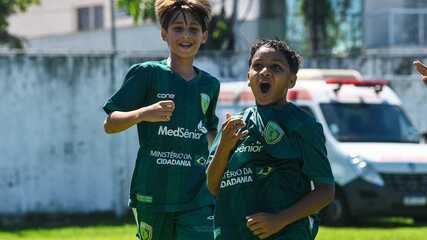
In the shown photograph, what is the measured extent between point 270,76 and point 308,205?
0.62 meters

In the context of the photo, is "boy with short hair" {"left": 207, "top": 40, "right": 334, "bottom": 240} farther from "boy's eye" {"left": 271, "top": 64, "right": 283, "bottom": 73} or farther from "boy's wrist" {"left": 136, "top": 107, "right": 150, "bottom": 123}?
"boy's wrist" {"left": 136, "top": 107, "right": 150, "bottom": 123}

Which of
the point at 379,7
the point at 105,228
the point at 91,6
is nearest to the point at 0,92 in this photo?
the point at 105,228

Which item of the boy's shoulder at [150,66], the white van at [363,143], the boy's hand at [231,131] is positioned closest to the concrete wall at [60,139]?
the white van at [363,143]

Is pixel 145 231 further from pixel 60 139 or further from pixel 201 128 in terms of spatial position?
pixel 60 139

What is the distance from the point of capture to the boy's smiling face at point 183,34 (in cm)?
636

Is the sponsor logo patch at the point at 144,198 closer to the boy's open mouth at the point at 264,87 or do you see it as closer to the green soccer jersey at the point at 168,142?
the green soccer jersey at the point at 168,142

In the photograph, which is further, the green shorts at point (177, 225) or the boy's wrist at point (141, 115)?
the green shorts at point (177, 225)

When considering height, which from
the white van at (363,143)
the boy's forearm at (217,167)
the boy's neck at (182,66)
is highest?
the boy's neck at (182,66)

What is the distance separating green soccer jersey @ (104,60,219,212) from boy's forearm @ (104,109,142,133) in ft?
0.39

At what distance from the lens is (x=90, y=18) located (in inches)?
1565

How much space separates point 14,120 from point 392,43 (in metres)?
14.4

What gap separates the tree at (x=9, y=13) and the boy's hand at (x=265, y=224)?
26.7 m

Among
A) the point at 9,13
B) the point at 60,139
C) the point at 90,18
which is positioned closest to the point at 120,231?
the point at 60,139

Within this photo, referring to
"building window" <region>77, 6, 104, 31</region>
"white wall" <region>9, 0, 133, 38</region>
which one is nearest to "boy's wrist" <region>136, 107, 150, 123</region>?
"white wall" <region>9, 0, 133, 38</region>
